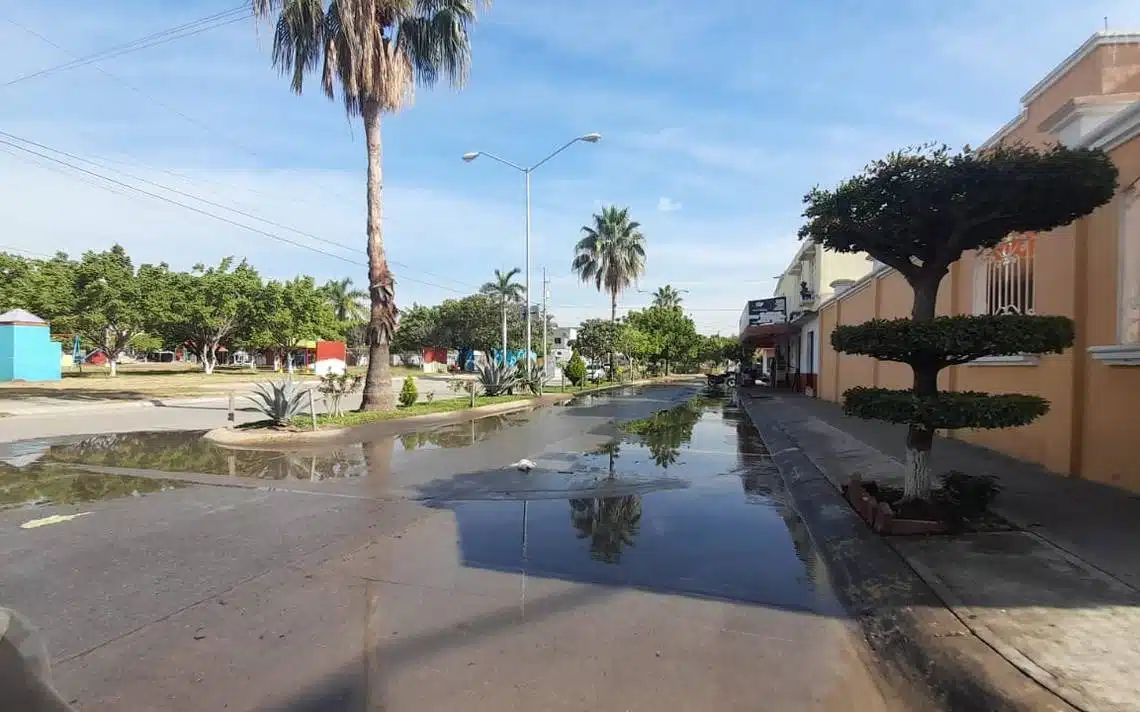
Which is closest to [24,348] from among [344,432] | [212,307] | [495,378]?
[212,307]

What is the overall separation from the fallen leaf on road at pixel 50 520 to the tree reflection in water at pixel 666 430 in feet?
25.7

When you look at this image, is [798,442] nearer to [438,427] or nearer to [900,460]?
[900,460]

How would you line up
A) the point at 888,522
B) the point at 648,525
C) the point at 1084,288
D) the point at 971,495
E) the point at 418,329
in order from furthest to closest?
the point at 418,329, the point at 1084,288, the point at 648,525, the point at 971,495, the point at 888,522

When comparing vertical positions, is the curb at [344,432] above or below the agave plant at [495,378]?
below

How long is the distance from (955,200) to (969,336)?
1236 mm

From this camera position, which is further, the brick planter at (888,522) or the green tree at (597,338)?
the green tree at (597,338)

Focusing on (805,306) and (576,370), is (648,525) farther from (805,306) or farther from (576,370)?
(576,370)

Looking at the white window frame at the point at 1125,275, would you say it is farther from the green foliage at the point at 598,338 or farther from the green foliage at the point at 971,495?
the green foliage at the point at 598,338

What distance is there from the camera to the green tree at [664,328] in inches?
2168

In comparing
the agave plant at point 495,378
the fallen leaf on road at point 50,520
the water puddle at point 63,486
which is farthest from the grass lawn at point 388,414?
the fallen leaf on road at point 50,520

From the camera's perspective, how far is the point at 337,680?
358cm

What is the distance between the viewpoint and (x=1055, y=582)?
4539mm

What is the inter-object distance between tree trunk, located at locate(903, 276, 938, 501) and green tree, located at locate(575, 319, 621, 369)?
37.4m

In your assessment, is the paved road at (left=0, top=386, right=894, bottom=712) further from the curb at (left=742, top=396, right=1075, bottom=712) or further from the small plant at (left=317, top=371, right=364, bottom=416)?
the small plant at (left=317, top=371, right=364, bottom=416)
